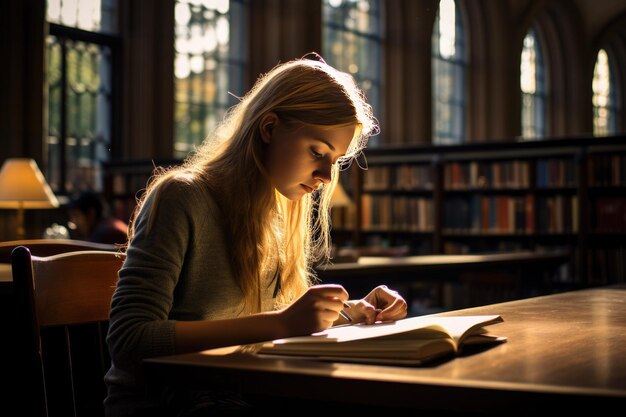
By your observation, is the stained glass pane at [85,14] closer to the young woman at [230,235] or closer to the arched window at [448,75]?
the arched window at [448,75]

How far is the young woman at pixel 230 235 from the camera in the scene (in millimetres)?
1378

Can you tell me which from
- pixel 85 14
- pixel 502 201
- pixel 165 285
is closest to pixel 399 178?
Result: pixel 502 201

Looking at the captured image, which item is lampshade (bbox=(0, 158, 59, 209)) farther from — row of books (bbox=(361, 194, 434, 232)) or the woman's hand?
the woman's hand

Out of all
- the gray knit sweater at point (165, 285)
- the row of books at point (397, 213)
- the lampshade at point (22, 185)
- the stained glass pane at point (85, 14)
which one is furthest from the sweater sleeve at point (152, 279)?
the stained glass pane at point (85, 14)

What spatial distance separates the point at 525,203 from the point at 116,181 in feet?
14.2

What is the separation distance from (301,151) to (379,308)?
0.38m

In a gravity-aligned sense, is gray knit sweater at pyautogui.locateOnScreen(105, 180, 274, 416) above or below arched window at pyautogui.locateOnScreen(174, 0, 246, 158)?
below

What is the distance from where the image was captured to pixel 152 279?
143 cm

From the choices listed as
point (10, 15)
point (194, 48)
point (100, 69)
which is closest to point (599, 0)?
point (194, 48)

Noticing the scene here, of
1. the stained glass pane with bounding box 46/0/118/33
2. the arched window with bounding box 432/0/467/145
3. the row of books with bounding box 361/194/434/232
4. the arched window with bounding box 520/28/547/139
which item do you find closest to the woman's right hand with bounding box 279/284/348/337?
the row of books with bounding box 361/194/434/232

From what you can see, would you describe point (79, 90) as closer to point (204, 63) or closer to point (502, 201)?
point (204, 63)

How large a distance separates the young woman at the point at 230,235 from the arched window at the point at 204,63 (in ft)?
28.2

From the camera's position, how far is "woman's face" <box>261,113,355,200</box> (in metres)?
1.61

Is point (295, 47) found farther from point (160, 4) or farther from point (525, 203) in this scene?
point (525, 203)
